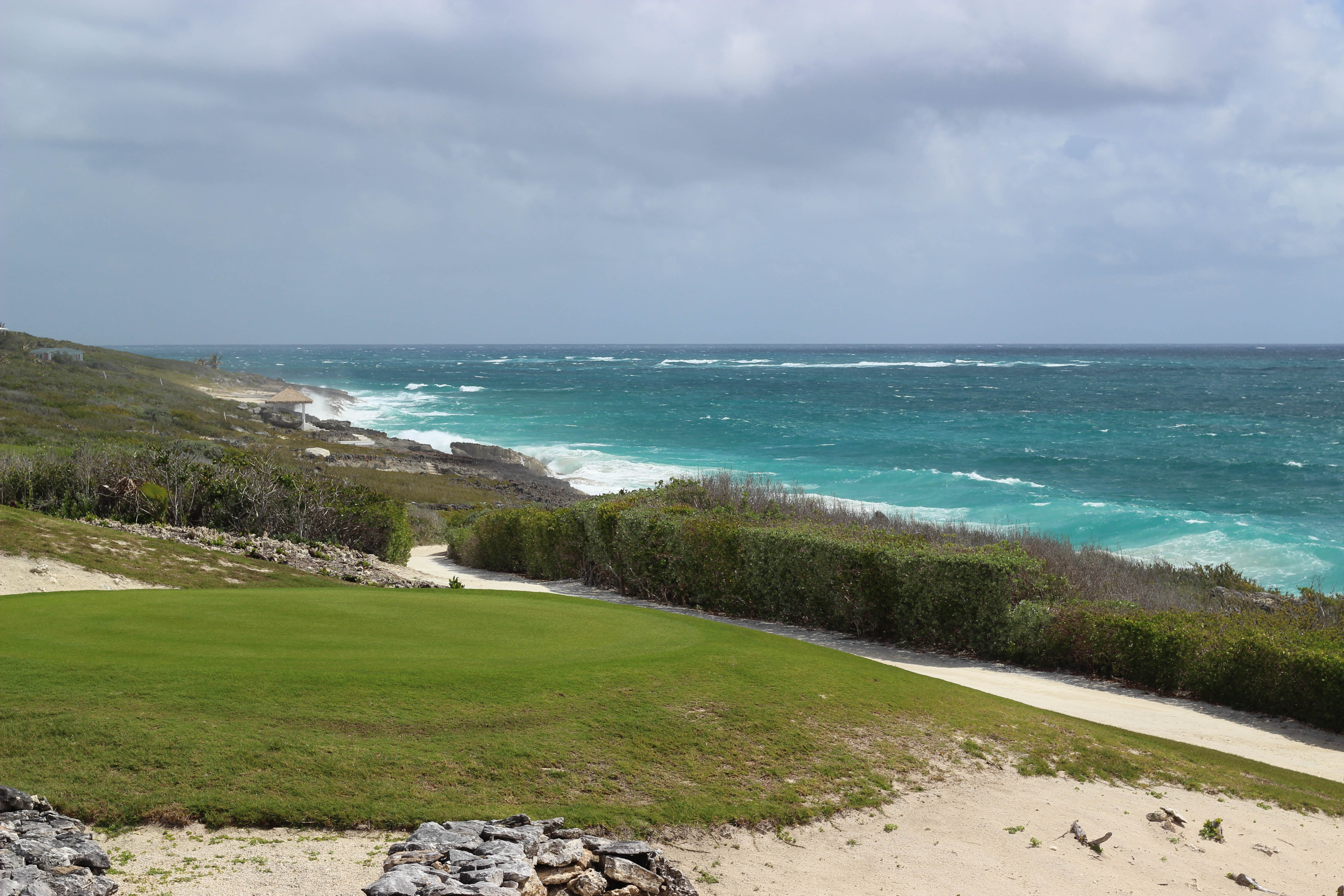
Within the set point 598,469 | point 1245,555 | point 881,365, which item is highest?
point 881,365

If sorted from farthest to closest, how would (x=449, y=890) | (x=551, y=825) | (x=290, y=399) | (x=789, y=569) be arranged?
(x=290, y=399) < (x=789, y=569) < (x=551, y=825) < (x=449, y=890)

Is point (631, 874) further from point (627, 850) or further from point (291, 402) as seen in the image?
point (291, 402)

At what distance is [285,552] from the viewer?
16969mm

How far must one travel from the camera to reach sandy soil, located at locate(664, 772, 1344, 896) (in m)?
6.20

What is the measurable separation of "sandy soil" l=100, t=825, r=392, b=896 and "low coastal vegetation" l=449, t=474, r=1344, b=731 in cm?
1037

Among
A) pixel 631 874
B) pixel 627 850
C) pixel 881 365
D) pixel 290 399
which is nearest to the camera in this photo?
pixel 631 874

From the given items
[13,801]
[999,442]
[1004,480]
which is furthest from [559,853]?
[999,442]

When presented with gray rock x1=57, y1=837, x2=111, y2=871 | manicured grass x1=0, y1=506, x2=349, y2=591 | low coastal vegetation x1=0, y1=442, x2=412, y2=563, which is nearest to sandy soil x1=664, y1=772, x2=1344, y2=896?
gray rock x1=57, y1=837, x2=111, y2=871

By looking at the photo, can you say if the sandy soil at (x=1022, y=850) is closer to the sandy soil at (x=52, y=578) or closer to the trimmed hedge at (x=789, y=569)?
the trimmed hedge at (x=789, y=569)

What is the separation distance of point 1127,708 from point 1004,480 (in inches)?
1212

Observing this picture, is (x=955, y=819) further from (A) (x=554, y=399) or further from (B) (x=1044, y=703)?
(A) (x=554, y=399)

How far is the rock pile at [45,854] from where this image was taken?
15.5 ft

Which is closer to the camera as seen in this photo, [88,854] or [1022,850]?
[88,854]

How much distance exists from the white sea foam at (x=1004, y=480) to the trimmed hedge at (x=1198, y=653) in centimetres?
2648
